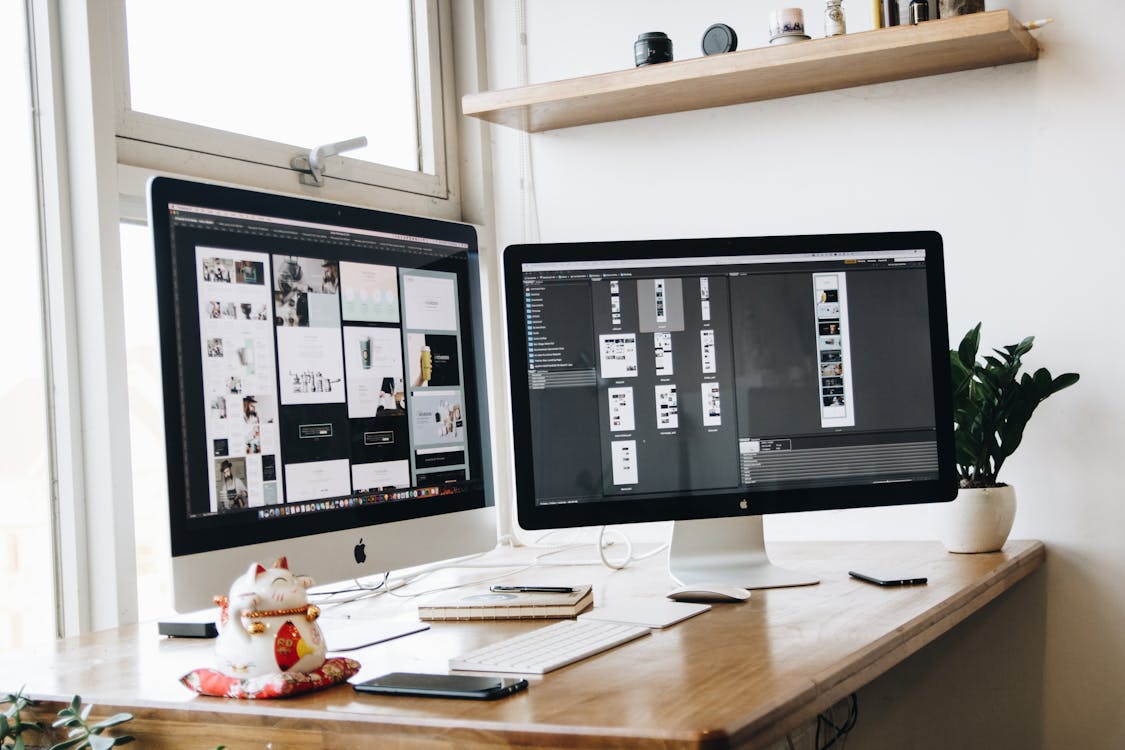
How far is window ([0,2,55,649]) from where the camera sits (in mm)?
1553

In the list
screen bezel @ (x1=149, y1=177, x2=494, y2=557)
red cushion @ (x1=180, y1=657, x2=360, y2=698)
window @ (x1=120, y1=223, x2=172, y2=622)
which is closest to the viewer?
red cushion @ (x1=180, y1=657, x2=360, y2=698)

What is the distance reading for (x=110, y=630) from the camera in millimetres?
1504

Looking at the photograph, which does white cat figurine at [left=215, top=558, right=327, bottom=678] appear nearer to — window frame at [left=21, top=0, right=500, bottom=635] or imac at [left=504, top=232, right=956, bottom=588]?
imac at [left=504, top=232, right=956, bottom=588]

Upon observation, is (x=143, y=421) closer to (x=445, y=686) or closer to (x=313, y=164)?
(x=313, y=164)

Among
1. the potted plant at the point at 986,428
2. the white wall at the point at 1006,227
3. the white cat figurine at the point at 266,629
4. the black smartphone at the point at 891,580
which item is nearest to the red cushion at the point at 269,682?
the white cat figurine at the point at 266,629

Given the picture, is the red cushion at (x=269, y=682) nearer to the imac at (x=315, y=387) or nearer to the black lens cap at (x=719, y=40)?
the imac at (x=315, y=387)

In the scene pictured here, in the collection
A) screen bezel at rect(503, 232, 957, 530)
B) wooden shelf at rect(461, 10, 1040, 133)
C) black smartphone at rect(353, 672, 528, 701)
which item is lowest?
black smartphone at rect(353, 672, 528, 701)

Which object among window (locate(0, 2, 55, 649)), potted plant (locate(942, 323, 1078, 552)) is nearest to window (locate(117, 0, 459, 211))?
window (locate(0, 2, 55, 649))

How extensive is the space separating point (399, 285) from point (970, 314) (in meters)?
1.09

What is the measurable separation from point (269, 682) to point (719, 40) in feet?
4.69

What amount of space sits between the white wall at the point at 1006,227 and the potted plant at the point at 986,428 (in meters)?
0.17

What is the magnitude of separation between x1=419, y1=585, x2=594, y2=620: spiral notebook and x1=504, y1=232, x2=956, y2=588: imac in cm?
13

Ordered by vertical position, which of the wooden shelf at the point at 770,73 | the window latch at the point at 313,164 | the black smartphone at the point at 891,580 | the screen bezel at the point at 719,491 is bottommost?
the black smartphone at the point at 891,580

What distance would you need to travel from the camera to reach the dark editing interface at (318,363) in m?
1.21
